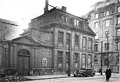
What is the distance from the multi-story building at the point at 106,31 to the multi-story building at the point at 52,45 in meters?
11.8

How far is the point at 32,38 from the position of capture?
2947 centimetres

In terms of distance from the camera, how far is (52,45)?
3203 cm

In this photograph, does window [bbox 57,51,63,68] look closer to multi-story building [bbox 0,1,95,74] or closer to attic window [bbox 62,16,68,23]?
multi-story building [bbox 0,1,95,74]

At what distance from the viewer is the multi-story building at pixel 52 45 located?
27.4 metres

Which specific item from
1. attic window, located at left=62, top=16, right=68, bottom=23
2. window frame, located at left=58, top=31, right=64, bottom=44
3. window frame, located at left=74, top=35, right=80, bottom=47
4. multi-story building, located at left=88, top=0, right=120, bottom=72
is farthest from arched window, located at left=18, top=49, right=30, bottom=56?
multi-story building, located at left=88, top=0, right=120, bottom=72

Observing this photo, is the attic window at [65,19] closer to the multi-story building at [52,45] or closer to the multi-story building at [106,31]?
the multi-story building at [52,45]

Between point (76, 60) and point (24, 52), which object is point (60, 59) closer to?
point (76, 60)

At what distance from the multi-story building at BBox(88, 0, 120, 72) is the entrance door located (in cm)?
2622

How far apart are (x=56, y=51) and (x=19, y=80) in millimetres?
13232

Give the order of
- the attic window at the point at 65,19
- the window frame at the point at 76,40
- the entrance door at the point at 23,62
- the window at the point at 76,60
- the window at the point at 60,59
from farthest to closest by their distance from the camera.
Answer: the window frame at the point at 76,40, the window at the point at 76,60, the attic window at the point at 65,19, the window at the point at 60,59, the entrance door at the point at 23,62

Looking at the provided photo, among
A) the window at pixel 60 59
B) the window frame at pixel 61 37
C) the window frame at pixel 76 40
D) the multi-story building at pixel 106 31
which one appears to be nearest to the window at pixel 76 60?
the window frame at pixel 76 40

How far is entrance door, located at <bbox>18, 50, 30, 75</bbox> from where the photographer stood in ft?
88.4

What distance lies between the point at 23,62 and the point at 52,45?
6.50 m

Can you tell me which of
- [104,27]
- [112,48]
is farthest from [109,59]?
[104,27]
